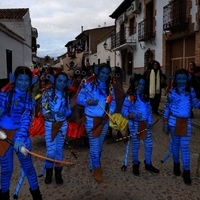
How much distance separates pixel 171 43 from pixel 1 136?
Result: 13.8 meters

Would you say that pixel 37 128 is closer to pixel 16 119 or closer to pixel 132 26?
pixel 16 119

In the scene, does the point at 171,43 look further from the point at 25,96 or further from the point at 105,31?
the point at 105,31

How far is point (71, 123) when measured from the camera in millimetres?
5848

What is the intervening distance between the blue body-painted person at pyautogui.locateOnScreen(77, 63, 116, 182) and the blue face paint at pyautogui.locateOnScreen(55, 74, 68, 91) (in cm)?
35

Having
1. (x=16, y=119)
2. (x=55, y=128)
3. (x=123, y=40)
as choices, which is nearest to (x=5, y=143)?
(x=16, y=119)

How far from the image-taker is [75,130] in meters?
5.77

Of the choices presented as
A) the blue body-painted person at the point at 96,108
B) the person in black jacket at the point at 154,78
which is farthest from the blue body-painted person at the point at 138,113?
→ the person in black jacket at the point at 154,78

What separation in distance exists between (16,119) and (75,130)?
9.01 feet

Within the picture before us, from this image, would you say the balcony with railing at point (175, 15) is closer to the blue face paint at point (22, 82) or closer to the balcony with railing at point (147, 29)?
the balcony with railing at point (147, 29)

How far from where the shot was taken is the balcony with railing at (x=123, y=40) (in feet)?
70.1

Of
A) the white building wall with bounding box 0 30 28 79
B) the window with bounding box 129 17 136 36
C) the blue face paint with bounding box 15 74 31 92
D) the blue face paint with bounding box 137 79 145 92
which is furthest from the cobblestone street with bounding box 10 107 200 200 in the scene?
the window with bounding box 129 17 136 36

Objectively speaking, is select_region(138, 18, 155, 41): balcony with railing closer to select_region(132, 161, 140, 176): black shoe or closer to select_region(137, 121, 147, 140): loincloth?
select_region(137, 121, 147, 140): loincloth

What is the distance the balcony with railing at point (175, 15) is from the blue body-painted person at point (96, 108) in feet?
32.1

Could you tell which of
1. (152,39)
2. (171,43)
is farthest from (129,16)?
(171,43)
